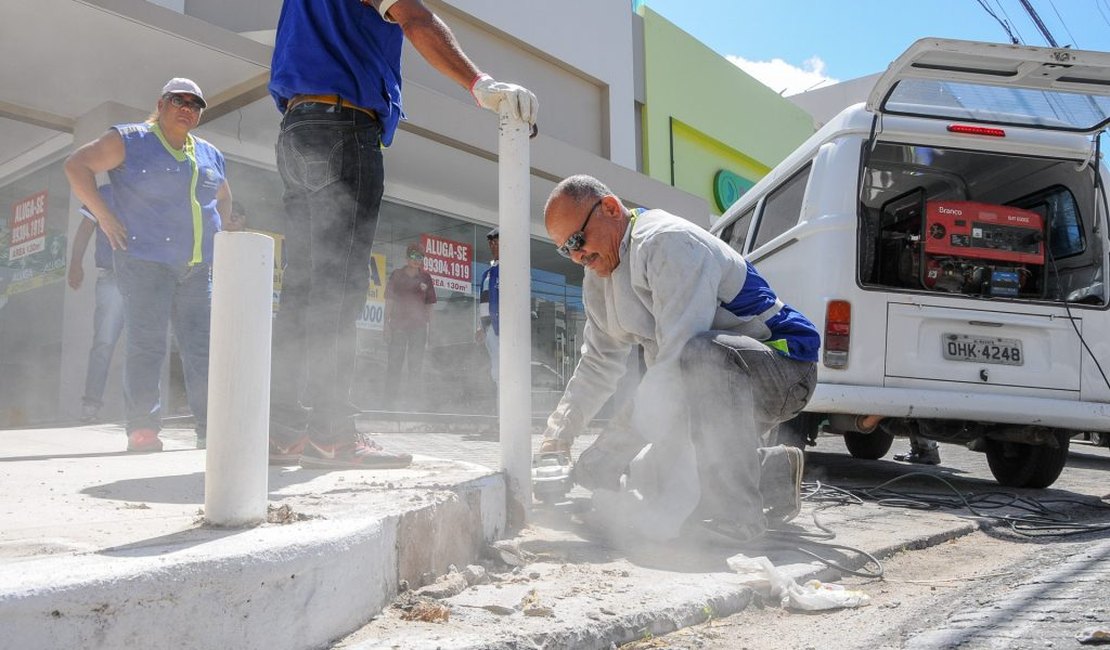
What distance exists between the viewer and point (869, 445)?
7.23m

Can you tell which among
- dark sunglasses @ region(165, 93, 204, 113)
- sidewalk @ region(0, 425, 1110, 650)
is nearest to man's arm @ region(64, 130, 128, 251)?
dark sunglasses @ region(165, 93, 204, 113)

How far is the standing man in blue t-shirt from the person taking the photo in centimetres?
262

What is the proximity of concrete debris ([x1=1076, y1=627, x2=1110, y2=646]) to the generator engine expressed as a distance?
10.5ft

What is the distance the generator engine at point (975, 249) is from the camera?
15.9ft

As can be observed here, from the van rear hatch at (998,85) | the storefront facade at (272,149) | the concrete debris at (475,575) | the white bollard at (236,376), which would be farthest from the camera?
the storefront facade at (272,149)

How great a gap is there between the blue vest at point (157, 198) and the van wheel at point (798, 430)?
10.4 ft

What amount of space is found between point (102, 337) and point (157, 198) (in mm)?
2416

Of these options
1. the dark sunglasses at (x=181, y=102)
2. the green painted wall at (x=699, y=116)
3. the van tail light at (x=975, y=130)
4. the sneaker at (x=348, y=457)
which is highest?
the green painted wall at (x=699, y=116)

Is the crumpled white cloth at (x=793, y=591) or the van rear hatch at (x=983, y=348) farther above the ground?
the van rear hatch at (x=983, y=348)

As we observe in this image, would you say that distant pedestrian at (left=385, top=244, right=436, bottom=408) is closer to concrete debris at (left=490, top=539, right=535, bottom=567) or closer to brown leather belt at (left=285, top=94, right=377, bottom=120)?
brown leather belt at (left=285, top=94, right=377, bottom=120)

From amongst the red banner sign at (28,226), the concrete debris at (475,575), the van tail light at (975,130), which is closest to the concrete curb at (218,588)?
the concrete debris at (475,575)

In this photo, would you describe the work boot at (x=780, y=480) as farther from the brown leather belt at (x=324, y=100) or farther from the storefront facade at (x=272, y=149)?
the storefront facade at (x=272, y=149)

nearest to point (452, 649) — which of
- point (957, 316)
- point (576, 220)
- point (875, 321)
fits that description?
point (576, 220)

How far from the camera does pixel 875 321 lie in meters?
4.45
